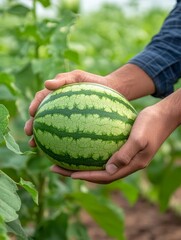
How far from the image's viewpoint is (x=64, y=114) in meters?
2.37

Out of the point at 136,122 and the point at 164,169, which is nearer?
the point at 136,122

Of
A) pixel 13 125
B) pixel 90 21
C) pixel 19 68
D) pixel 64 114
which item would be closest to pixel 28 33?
pixel 19 68

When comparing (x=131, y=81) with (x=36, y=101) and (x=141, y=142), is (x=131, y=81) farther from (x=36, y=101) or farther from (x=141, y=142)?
(x=141, y=142)

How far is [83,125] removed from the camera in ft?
7.65

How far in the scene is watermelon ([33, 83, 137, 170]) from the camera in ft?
7.66

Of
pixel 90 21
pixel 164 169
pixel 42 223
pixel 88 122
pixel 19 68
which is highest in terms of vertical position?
pixel 88 122

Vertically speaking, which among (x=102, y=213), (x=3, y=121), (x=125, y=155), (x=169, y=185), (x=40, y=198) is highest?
(x=3, y=121)

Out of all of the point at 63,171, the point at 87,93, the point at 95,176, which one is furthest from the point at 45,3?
the point at 95,176

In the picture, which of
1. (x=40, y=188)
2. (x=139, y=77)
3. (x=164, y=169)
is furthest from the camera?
(x=164, y=169)

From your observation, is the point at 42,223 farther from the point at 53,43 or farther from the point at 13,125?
the point at 13,125

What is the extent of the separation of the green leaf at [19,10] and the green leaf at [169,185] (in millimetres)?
1757

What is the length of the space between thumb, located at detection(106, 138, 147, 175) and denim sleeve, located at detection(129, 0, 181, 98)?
2.44 feet

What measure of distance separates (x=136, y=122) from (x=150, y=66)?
674 millimetres

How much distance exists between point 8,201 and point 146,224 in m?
3.40
